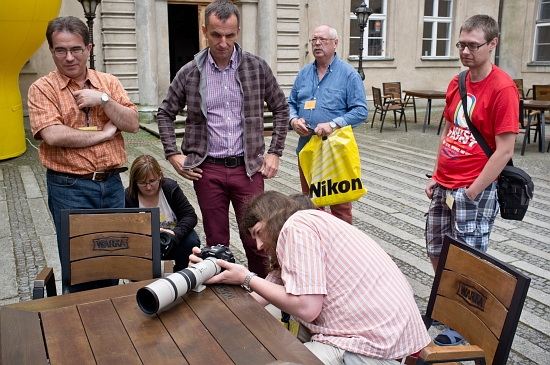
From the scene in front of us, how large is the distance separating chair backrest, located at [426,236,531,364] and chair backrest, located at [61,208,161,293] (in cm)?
143

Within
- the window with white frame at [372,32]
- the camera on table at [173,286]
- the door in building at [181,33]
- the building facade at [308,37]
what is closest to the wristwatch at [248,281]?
the camera on table at [173,286]

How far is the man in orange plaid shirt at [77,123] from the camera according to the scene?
8.86 ft

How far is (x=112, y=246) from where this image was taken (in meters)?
2.72

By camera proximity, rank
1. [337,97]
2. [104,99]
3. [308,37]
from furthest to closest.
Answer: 1. [308,37]
2. [337,97]
3. [104,99]

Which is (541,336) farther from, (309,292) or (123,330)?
(123,330)

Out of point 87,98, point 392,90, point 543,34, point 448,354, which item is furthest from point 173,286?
point 543,34

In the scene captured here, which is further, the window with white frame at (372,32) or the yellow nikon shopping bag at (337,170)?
the window with white frame at (372,32)

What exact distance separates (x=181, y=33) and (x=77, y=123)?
589 inches

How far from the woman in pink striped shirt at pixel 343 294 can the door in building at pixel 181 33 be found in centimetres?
1537

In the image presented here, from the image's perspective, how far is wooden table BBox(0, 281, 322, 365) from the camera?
1.67m

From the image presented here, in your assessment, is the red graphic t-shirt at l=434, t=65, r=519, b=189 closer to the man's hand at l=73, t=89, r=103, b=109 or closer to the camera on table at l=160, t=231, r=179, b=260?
the camera on table at l=160, t=231, r=179, b=260

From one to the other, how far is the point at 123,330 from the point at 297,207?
831 millimetres

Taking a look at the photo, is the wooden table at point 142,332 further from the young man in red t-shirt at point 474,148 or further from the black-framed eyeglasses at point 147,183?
the young man in red t-shirt at point 474,148

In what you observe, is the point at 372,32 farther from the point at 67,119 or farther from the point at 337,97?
the point at 67,119
